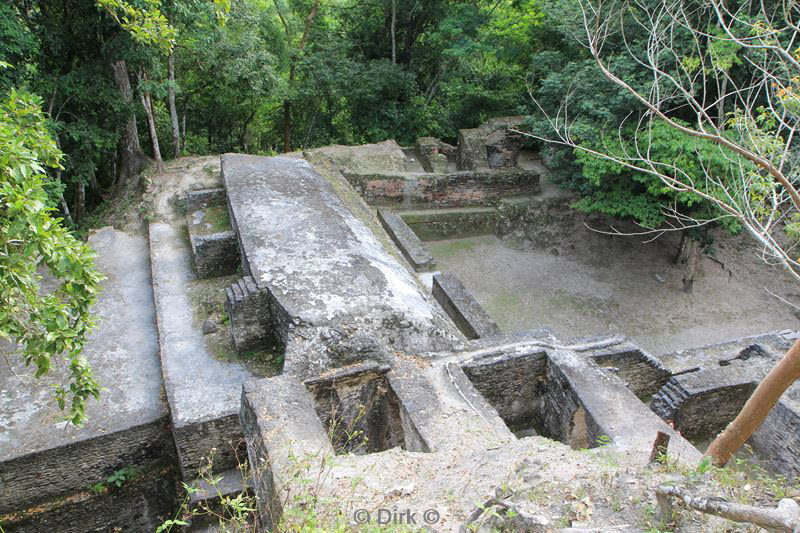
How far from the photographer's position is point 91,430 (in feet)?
18.0

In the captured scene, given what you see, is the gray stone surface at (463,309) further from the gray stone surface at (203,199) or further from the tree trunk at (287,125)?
the tree trunk at (287,125)

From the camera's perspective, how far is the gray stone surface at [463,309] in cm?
782

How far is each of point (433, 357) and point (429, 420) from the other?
1.10 meters

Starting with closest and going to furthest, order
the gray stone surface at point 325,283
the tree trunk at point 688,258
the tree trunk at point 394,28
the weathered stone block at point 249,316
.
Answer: the gray stone surface at point 325,283, the weathered stone block at point 249,316, the tree trunk at point 688,258, the tree trunk at point 394,28

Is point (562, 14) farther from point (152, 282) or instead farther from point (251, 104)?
point (152, 282)

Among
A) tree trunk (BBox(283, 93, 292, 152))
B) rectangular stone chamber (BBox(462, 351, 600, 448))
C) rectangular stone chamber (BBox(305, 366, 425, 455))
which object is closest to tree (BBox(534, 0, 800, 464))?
rectangular stone chamber (BBox(462, 351, 600, 448))

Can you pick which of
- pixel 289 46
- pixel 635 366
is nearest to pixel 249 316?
pixel 635 366

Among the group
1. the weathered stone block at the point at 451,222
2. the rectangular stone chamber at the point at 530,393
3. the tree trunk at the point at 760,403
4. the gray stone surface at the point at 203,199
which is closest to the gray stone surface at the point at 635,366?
the rectangular stone chamber at the point at 530,393

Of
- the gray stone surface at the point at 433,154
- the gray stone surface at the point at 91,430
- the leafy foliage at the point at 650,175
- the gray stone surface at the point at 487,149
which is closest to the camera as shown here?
the gray stone surface at the point at 91,430

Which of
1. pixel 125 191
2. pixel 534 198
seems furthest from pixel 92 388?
pixel 534 198

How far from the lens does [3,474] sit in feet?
16.9

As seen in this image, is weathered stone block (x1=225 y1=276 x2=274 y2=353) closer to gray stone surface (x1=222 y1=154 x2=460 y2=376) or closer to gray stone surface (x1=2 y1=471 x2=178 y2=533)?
gray stone surface (x1=222 y1=154 x2=460 y2=376)

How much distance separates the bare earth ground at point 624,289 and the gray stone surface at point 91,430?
19.4 feet

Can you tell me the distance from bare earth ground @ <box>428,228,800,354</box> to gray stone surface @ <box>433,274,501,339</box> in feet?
5.06
